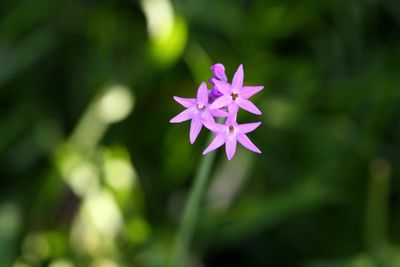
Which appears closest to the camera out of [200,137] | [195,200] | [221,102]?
[221,102]

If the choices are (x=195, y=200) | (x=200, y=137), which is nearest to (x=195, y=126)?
(x=195, y=200)

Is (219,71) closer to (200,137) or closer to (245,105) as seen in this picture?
(245,105)

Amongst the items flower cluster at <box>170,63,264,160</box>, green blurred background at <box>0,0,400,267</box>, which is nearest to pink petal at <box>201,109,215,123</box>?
flower cluster at <box>170,63,264,160</box>

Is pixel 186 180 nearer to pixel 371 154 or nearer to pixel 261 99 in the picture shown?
pixel 261 99

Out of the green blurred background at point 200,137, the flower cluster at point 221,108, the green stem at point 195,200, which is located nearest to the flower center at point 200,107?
the flower cluster at point 221,108

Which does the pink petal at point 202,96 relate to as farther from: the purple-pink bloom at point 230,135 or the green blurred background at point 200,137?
the green blurred background at point 200,137
